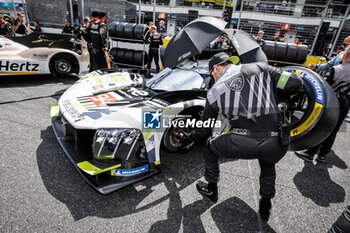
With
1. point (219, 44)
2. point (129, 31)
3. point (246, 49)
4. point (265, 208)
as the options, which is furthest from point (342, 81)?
point (129, 31)

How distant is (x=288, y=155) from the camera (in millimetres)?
3096

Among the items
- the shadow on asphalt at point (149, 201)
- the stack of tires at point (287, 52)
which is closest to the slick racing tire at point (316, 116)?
the shadow on asphalt at point (149, 201)

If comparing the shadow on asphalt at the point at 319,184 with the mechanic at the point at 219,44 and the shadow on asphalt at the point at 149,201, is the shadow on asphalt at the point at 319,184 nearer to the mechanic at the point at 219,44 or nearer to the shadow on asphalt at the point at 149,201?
the shadow on asphalt at the point at 149,201

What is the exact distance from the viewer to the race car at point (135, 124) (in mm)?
1921

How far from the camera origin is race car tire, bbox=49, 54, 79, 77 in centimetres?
539

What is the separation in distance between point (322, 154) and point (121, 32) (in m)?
6.74

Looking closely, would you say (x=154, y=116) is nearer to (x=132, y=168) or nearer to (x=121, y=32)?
(x=132, y=168)

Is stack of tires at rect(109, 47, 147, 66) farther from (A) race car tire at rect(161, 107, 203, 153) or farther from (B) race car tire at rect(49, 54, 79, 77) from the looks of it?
(A) race car tire at rect(161, 107, 203, 153)

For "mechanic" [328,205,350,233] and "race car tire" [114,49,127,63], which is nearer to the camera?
"mechanic" [328,205,350,233]

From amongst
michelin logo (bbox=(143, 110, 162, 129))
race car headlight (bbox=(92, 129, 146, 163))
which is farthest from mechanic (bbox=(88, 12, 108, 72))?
race car headlight (bbox=(92, 129, 146, 163))

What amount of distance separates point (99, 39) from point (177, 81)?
10.9 ft

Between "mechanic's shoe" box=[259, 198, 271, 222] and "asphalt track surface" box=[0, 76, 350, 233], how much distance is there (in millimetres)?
62

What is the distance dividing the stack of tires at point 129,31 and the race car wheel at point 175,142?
531cm

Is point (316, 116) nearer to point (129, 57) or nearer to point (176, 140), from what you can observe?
point (176, 140)
